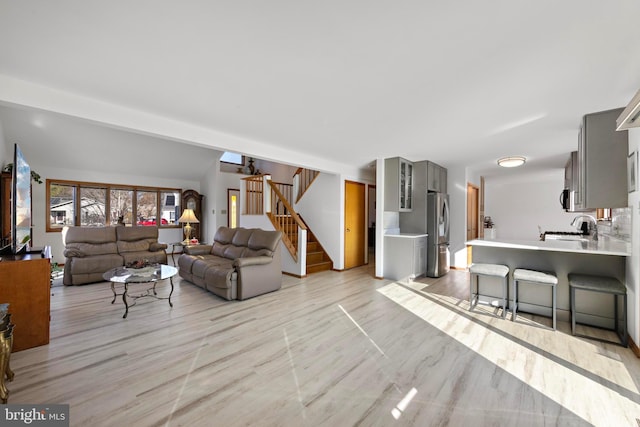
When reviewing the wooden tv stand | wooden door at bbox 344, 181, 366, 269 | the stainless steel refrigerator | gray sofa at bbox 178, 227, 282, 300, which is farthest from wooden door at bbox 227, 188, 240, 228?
the wooden tv stand

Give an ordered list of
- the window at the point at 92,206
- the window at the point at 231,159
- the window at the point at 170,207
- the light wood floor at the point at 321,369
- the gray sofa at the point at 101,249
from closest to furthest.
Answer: the light wood floor at the point at 321,369, the gray sofa at the point at 101,249, the window at the point at 92,206, the window at the point at 170,207, the window at the point at 231,159

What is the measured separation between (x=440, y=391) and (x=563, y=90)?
284 centimetres

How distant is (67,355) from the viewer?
237 cm

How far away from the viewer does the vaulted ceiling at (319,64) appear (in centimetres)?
154

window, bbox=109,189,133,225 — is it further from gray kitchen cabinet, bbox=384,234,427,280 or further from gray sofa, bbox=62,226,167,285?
gray kitchen cabinet, bbox=384,234,427,280

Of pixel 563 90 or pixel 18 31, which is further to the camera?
pixel 563 90

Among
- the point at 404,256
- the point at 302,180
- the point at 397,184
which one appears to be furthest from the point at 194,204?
the point at 404,256

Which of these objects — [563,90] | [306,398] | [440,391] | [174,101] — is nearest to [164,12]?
[174,101]

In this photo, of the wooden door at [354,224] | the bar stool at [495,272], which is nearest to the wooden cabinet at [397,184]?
the wooden door at [354,224]

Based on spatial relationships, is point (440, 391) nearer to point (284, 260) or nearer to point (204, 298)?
point (204, 298)

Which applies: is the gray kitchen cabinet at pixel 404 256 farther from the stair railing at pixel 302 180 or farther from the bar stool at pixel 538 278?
the stair railing at pixel 302 180

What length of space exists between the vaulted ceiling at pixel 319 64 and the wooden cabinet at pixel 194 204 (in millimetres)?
5645

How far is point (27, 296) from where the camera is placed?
2471 millimetres

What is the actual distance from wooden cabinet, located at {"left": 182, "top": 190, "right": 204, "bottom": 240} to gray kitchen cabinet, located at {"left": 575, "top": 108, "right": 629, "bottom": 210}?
885 cm
